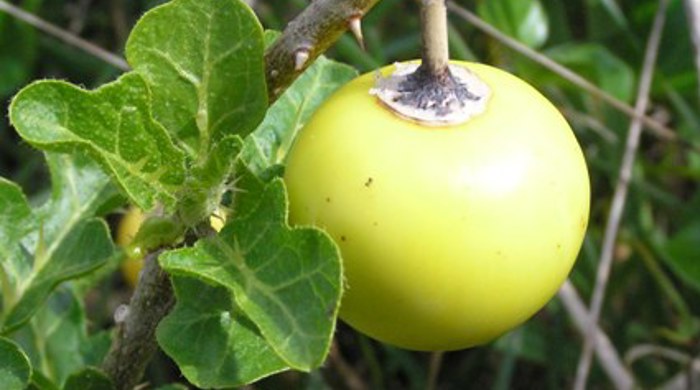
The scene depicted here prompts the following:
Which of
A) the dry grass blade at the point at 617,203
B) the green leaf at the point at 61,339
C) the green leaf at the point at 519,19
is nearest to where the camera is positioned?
the green leaf at the point at 61,339

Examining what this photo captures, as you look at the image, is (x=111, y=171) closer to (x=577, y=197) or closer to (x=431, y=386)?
(x=577, y=197)

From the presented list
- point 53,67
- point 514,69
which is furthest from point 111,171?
point 53,67

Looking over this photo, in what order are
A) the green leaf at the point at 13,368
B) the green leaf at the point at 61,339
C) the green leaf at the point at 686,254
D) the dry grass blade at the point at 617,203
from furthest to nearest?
the green leaf at the point at 686,254 < the dry grass blade at the point at 617,203 < the green leaf at the point at 61,339 < the green leaf at the point at 13,368

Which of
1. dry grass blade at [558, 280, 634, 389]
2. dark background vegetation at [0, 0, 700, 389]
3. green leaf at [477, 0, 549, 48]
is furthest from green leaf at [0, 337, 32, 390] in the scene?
green leaf at [477, 0, 549, 48]

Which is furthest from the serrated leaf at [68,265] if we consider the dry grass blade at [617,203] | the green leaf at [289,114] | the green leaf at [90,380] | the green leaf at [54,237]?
the dry grass blade at [617,203]

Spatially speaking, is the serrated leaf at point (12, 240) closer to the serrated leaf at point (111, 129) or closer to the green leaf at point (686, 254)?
the serrated leaf at point (111, 129)
